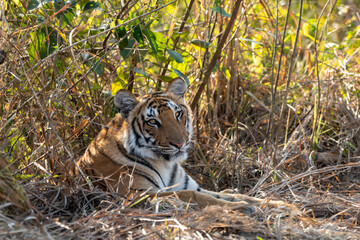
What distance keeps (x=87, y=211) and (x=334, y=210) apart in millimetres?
1553

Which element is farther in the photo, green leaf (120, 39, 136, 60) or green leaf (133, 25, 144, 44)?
green leaf (120, 39, 136, 60)

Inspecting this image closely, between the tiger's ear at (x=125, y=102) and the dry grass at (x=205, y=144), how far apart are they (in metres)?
0.27

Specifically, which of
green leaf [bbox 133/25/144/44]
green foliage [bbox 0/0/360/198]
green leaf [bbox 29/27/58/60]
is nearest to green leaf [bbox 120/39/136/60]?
green foliage [bbox 0/0/360/198]

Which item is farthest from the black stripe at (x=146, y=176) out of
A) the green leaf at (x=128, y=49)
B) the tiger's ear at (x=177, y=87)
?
the green leaf at (x=128, y=49)

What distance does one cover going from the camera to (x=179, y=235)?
233cm

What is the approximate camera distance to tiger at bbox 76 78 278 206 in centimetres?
355

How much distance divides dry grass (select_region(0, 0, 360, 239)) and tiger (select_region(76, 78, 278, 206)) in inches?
9.2

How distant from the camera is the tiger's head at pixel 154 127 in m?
3.57

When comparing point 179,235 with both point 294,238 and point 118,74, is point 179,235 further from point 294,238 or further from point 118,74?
→ point 118,74

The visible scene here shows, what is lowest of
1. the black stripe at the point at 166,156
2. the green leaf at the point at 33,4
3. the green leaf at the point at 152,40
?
the black stripe at the point at 166,156

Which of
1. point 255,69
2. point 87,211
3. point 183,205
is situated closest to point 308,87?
point 255,69

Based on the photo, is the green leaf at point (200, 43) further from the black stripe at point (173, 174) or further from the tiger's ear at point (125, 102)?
the black stripe at point (173, 174)

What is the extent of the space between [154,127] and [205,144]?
108 centimetres

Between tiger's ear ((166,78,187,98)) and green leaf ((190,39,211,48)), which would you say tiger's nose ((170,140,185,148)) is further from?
green leaf ((190,39,211,48))
